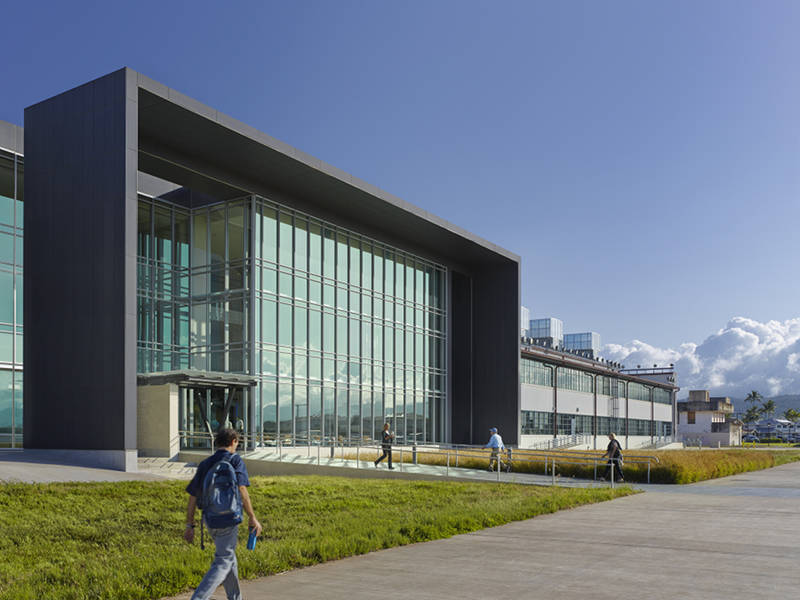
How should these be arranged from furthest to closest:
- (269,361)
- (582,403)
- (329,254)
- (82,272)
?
(582,403), (329,254), (269,361), (82,272)

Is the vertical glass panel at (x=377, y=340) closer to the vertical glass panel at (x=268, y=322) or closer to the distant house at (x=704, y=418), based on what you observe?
the vertical glass panel at (x=268, y=322)

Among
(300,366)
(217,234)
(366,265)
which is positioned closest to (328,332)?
(300,366)

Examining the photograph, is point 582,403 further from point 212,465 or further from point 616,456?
point 212,465

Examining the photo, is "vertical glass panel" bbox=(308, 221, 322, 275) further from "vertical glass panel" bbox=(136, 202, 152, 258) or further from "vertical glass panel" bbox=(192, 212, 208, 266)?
"vertical glass panel" bbox=(136, 202, 152, 258)

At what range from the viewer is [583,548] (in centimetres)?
1075

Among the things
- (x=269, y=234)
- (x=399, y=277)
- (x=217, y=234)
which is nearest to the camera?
(x=217, y=234)

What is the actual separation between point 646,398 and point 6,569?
8409 centimetres

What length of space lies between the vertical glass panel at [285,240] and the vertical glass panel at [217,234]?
2579 mm

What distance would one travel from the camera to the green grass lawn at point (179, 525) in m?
8.51

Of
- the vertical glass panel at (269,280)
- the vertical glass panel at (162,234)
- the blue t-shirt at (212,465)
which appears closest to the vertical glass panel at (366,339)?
the vertical glass panel at (269,280)

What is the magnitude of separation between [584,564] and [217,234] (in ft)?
95.4

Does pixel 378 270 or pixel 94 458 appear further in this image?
pixel 378 270

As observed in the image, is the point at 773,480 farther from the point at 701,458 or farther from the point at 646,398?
the point at 646,398

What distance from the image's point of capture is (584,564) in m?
9.48
